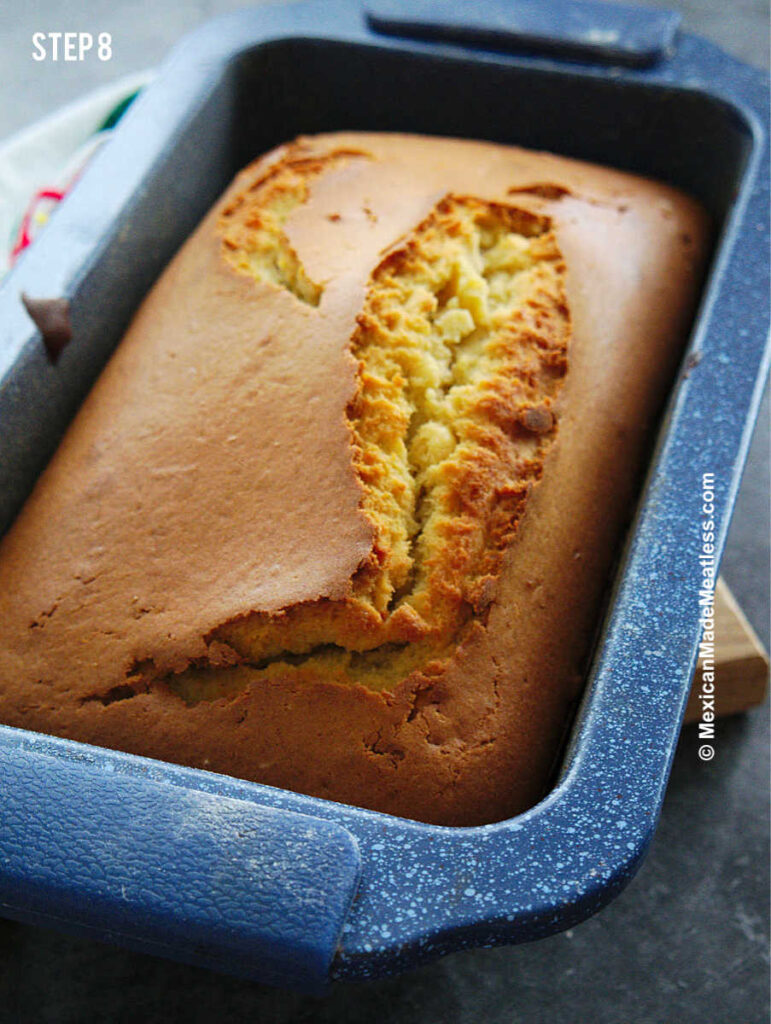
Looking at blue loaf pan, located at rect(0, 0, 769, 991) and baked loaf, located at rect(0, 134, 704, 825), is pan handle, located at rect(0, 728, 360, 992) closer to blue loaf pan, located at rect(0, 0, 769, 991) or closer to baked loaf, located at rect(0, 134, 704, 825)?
blue loaf pan, located at rect(0, 0, 769, 991)

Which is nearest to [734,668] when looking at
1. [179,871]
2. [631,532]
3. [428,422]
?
[631,532]

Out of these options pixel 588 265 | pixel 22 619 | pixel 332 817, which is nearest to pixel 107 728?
pixel 22 619

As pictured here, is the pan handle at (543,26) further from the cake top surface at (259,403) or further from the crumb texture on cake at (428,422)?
the crumb texture on cake at (428,422)

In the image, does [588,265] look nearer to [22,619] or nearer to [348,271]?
[348,271]

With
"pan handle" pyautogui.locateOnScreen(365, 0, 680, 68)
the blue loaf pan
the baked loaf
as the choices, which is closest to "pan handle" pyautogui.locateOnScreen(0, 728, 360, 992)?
the blue loaf pan

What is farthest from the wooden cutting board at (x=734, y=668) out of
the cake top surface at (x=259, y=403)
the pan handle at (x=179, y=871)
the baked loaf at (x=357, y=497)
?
the pan handle at (x=179, y=871)
